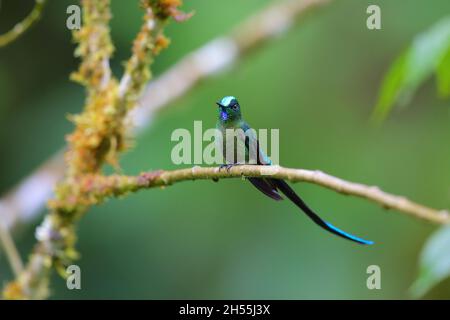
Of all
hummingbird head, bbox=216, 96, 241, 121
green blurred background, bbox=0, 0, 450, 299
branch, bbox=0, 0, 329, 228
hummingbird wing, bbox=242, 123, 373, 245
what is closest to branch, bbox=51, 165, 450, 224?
hummingbird wing, bbox=242, 123, 373, 245

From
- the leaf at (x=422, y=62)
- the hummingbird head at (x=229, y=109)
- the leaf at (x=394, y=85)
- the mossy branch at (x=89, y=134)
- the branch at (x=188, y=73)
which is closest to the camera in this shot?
the leaf at (x=422, y=62)

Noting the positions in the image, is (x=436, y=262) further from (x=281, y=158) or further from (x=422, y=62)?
(x=281, y=158)

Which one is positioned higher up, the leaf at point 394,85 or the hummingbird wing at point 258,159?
the leaf at point 394,85

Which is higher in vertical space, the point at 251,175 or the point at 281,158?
the point at 281,158

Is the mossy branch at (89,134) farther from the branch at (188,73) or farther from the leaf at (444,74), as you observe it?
the branch at (188,73)

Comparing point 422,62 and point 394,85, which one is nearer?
point 422,62

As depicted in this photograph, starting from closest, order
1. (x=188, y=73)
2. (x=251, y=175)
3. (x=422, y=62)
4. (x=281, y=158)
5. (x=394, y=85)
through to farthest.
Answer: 1. (x=251, y=175)
2. (x=422, y=62)
3. (x=394, y=85)
4. (x=188, y=73)
5. (x=281, y=158)

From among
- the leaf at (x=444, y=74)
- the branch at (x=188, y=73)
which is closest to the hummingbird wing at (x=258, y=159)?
the leaf at (x=444, y=74)

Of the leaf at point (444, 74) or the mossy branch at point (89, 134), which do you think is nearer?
the leaf at point (444, 74)

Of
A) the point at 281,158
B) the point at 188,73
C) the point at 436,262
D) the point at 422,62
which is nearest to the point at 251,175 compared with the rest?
the point at 436,262
